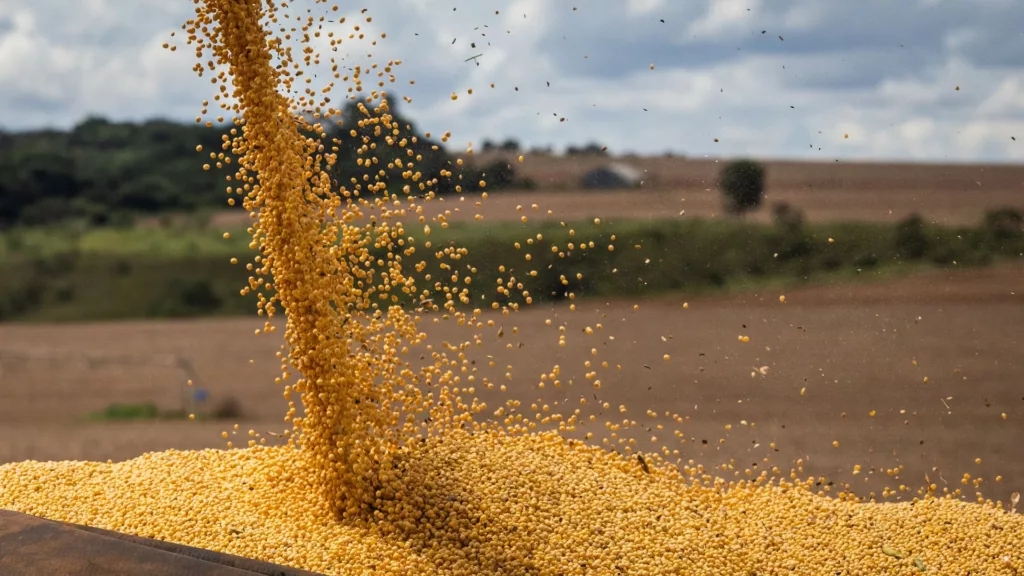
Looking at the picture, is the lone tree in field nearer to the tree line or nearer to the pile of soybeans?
the pile of soybeans

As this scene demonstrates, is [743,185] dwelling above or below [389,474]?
above

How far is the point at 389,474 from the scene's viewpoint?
10.8 feet

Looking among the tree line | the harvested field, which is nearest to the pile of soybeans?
the harvested field

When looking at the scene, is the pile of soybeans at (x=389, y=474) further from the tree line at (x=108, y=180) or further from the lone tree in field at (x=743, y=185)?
the tree line at (x=108, y=180)

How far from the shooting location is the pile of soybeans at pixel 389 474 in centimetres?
309

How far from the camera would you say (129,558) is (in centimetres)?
192

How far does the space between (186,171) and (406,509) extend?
62.5 feet

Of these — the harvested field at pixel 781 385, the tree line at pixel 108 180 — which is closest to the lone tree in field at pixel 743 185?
the harvested field at pixel 781 385

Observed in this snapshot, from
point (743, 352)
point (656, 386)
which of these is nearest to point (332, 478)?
Answer: point (743, 352)

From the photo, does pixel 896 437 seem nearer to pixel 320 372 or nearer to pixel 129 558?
pixel 320 372

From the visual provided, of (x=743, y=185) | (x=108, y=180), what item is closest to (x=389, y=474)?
(x=743, y=185)

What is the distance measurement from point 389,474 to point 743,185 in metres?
2.19

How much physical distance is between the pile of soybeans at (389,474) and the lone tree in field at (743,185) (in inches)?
48.5

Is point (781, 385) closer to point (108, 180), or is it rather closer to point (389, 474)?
point (389, 474)
